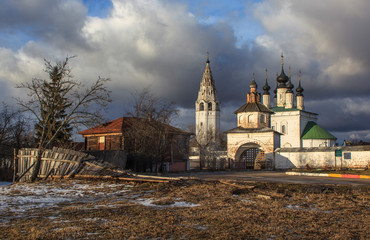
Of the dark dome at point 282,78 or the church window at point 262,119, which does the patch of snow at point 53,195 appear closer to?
the church window at point 262,119

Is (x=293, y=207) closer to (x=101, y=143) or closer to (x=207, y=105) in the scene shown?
(x=101, y=143)

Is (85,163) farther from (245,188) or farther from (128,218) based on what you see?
(128,218)

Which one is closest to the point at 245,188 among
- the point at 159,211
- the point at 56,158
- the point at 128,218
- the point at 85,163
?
the point at 159,211

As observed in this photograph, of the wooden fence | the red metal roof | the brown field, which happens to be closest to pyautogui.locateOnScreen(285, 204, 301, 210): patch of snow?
the brown field

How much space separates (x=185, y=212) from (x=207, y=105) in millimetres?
81866

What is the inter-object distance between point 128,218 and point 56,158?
985cm

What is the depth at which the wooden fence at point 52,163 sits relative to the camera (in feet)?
52.2

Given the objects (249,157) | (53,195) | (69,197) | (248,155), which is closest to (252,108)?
(248,155)

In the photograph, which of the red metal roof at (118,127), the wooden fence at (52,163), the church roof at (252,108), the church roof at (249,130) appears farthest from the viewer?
the church roof at (252,108)

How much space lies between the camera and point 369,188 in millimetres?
12062

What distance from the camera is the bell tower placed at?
88.2 metres

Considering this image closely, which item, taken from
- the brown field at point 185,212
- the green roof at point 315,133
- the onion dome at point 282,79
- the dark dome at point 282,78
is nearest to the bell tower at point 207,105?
the onion dome at point 282,79

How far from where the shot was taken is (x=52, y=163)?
639 inches

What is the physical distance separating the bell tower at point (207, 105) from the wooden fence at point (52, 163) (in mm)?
71518
